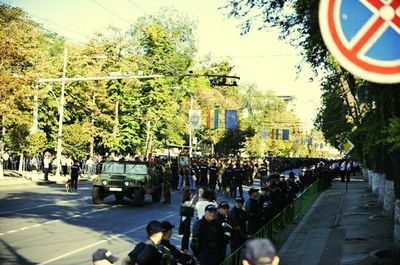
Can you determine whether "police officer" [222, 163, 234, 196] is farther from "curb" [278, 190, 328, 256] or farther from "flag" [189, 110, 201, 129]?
"flag" [189, 110, 201, 129]

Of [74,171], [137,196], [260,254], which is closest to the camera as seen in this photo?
[260,254]

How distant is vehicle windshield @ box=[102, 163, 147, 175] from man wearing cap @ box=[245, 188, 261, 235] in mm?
11139

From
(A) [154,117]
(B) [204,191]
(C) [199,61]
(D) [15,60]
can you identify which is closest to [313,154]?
(C) [199,61]

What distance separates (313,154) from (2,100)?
140527 millimetres

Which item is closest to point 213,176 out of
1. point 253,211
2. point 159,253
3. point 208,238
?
point 253,211

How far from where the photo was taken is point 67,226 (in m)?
15.0

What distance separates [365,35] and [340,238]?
42.1 ft

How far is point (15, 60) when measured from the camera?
1171 inches

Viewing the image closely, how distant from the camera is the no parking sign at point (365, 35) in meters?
2.12

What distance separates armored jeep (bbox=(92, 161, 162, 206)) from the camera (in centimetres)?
2092

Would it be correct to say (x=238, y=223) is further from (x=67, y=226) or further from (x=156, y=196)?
(x=156, y=196)

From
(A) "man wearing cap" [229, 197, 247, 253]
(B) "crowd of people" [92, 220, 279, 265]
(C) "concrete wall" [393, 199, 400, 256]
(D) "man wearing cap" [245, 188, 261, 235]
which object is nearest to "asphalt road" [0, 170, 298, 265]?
(D) "man wearing cap" [245, 188, 261, 235]

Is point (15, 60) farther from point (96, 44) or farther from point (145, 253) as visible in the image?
point (145, 253)

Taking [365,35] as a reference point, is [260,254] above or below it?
below
